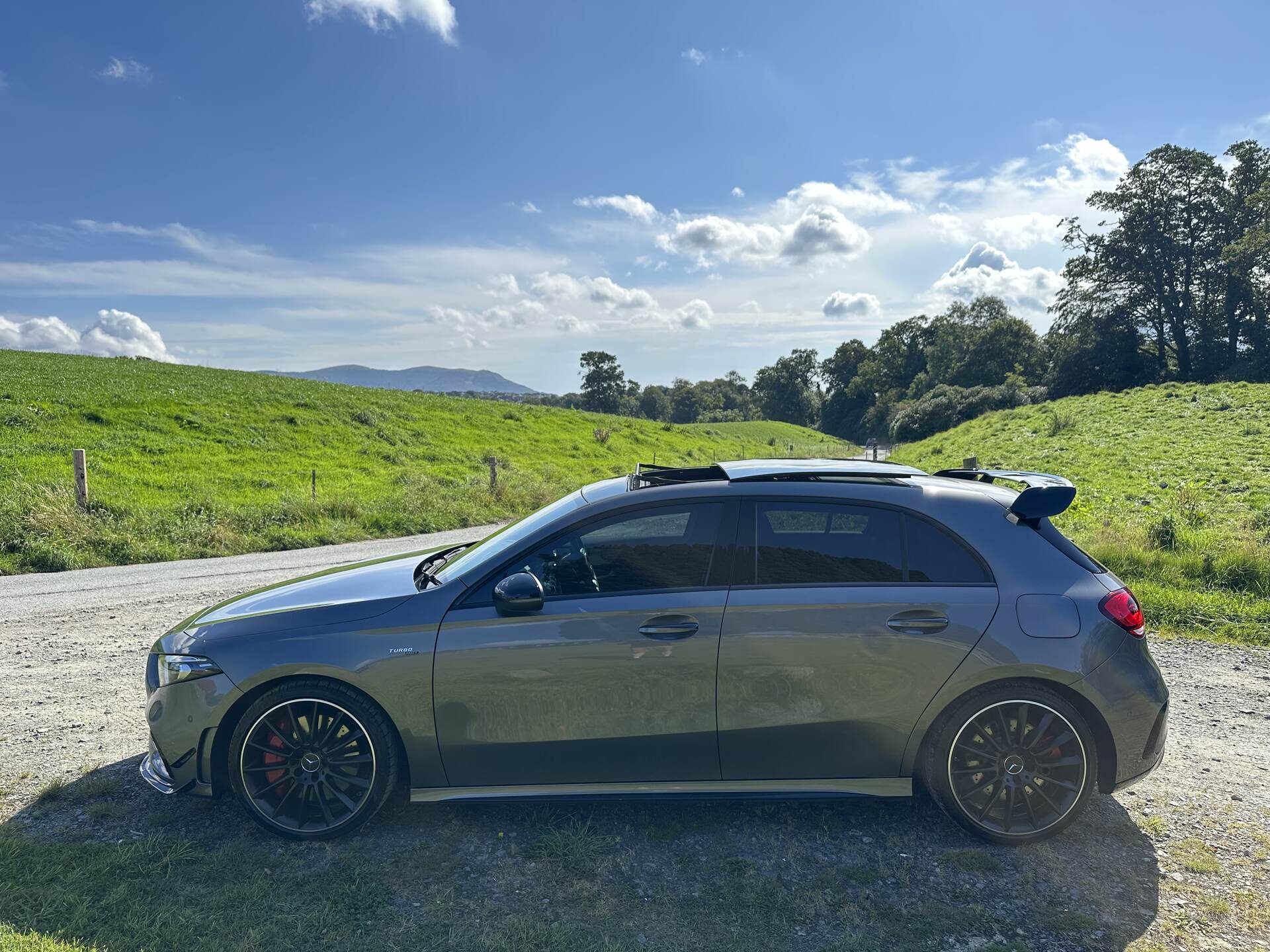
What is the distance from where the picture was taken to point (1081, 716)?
3.38 metres

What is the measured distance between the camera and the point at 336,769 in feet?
11.2

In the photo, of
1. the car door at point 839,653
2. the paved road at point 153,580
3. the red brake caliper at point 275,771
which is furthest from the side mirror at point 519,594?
the paved road at point 153,580

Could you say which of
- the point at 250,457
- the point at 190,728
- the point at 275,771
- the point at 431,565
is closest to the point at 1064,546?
the point at 431,565

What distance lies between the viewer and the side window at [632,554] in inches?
136

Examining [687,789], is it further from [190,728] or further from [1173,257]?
[1173,257]

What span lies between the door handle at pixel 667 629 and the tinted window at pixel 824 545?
1.27 feet

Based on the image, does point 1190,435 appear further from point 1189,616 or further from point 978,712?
point 978,712

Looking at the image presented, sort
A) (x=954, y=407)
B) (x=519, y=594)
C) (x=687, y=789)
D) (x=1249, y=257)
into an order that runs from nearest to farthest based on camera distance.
A: 1. (x=519, y=594)
2. (x=687, y=789)
3. (x=1249, y=257)
4. (x=954, y=407)

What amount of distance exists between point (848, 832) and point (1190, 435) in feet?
77.0

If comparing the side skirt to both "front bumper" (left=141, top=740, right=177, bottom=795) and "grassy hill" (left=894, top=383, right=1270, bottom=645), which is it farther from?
"grassy hill" (left=894, top=383, right=1270, bottom=645)

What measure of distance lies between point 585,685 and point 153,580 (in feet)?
27.3

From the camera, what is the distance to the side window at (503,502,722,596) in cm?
346

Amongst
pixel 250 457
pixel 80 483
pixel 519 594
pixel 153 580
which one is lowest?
pixel 153 580

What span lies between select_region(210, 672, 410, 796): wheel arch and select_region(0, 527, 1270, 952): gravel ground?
31cm
